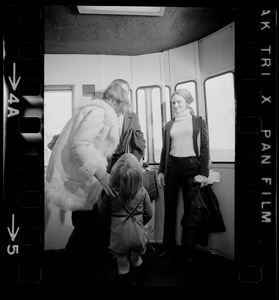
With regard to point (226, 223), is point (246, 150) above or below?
above

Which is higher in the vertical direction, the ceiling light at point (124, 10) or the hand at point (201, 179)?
the ceiling light at point (124, 10)

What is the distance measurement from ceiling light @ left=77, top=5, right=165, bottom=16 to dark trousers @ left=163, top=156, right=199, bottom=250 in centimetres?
73

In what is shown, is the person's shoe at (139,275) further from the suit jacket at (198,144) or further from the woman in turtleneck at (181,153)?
the suit jacket at (198,144)

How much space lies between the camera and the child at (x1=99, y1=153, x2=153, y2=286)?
1.16 metres

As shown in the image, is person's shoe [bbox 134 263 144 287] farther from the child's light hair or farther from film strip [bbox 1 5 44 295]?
film strip [bbox 1 5 44 295]

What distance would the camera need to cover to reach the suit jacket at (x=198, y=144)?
1193 millimetres

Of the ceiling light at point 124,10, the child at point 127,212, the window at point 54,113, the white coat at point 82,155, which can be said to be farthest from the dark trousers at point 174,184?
the ceiling light at point 124,10

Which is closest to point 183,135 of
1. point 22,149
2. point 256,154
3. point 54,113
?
point 256,154

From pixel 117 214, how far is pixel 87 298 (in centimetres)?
45

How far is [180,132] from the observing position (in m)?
1.20

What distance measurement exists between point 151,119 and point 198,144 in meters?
0.27

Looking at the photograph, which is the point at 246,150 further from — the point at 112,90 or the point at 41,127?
the point at 41,127

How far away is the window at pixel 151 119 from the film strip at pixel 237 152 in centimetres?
38

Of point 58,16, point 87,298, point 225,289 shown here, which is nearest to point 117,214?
point 87,298
